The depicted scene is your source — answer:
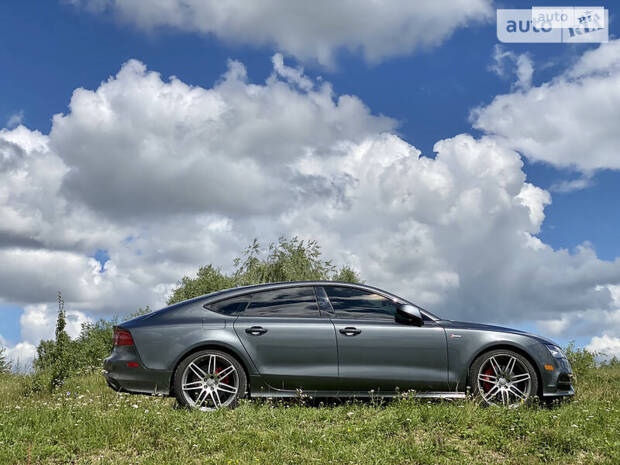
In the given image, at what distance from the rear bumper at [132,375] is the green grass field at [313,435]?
26 cm

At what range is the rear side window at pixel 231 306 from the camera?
862cm

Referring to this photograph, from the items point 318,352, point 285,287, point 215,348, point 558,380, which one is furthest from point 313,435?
point 558,380

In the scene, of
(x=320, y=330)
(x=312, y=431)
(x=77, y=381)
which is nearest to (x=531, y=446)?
(x=312, y=431)

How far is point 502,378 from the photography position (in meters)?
8.73

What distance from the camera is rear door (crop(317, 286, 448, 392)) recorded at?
8.43 m

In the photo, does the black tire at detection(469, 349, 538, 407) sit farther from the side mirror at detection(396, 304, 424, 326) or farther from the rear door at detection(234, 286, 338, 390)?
the rear door at detection(234, 286, 338, 390)

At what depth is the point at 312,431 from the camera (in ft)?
23.2

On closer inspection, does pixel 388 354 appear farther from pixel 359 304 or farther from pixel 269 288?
pixel 269 288

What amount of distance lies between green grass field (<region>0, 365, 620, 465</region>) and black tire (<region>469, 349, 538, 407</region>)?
0.52 m

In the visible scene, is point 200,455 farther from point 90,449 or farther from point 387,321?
point 387,321

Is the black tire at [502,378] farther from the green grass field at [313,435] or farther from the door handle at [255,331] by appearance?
Answer: the door handle at [255,331]

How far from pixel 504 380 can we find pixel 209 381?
161 inches

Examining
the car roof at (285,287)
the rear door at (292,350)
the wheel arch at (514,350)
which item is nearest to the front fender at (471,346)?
the wheel arch at (514,350)

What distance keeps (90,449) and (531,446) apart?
483cm
